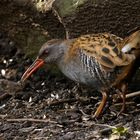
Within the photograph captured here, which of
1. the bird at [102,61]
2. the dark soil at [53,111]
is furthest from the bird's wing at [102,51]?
the dark soil at [53,111]

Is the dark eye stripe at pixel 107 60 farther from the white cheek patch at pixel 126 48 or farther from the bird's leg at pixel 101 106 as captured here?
the bird's leg at pixel 101 106

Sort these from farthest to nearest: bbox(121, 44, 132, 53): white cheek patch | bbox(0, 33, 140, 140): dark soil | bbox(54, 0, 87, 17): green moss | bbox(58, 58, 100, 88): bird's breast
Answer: bbox(54, 0, 87, 17): green moss < bbox(58, 58, 100, 88): bird's breast < bbox(121, 44, 132, 53): white cheek patch < bbox(0, 33, 140, 140): dark soil

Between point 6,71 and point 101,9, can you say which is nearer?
point 101,9

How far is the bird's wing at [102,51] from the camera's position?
6.94m

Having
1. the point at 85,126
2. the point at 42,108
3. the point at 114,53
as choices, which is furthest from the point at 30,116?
the point at 114,53

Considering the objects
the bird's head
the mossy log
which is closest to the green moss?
the mossy log

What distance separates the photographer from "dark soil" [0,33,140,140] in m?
6.80

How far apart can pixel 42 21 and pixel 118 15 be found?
3.47 ft

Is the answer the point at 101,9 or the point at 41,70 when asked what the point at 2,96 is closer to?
the point at 41,70

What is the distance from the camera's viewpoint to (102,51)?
709 centimetres

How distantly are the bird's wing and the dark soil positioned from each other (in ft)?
2.05

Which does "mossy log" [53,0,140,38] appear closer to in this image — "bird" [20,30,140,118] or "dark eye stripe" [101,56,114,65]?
"bird" [20,30,140,118]

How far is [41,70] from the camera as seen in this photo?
8.63m

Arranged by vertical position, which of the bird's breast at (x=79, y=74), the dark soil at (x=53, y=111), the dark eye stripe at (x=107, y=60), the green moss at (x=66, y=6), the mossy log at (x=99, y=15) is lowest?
the dark soil at (x=53, y=111)
